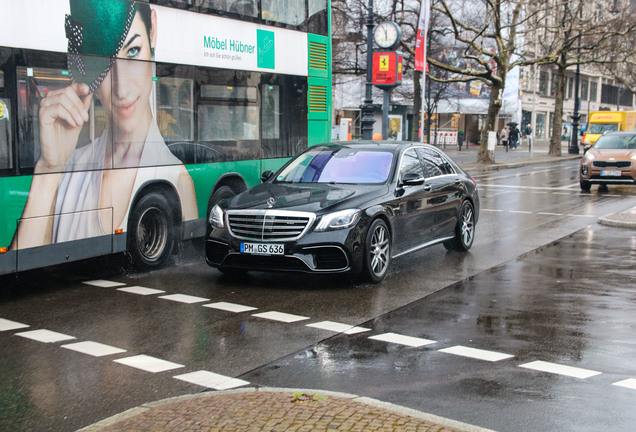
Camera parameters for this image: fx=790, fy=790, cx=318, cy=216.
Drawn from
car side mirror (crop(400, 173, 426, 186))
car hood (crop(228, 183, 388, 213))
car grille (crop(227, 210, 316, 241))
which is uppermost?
car side mirror (crop(400, 173, 426, 186))

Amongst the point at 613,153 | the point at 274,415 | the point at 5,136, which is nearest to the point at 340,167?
the point at 5,136

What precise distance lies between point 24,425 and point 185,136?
20.9 ft

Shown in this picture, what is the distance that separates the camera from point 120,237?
→ 9.55m

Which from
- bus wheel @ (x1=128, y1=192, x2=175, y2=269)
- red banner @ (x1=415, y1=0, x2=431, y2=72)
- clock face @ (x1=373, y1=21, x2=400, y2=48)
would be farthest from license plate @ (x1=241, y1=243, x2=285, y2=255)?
→ clock face @ (x1=373, y1=21, x2=400, y2=48)

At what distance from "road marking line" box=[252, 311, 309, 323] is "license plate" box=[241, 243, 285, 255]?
999mm

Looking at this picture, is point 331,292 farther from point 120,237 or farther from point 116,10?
point 116,10

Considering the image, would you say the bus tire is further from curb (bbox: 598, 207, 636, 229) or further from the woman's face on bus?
curb (bbox: 598, 207, 636, 229)

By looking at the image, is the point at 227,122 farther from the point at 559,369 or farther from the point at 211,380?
the point at 559,369

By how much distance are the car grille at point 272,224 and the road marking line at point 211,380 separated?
309 centimetres

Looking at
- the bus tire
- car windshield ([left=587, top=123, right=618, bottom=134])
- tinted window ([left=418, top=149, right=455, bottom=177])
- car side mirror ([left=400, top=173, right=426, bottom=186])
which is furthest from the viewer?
car windshield ([left=587, top=123, right=618, bottom=134])

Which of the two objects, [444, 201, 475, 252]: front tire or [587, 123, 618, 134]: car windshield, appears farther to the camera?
[587, 123, 618, 134]: car windshield

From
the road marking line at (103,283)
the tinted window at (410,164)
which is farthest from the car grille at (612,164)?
the road marking line at (103,283)

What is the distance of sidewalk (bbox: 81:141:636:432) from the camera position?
4309 mm

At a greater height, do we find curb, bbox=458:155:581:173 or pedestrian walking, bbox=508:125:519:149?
pedestrian walking, bbox=508:125:519:149
